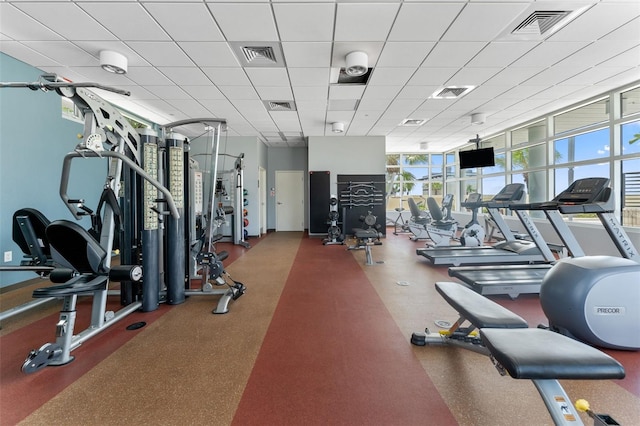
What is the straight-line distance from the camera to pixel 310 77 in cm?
418

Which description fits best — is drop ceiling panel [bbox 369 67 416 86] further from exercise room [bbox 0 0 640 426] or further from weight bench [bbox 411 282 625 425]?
weight bench [bbox 411 282 625 425]

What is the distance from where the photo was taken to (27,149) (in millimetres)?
3639

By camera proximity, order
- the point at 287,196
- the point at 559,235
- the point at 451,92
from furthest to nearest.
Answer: the point at 287,196 → the point at 451,92 → the point at 559,235

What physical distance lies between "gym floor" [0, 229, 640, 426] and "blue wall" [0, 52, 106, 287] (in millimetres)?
1260

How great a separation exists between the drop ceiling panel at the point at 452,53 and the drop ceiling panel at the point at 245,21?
2.04m

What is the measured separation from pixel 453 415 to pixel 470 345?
0.65 metres

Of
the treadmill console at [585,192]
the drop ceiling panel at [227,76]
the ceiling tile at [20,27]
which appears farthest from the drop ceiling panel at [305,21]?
the treadmill console at [585,192]

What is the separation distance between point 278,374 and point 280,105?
495 centimetres

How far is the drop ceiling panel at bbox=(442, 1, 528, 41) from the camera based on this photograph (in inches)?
105

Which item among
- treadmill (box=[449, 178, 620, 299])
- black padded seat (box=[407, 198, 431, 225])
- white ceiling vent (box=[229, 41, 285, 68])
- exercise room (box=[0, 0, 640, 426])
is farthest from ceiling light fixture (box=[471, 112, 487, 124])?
white ceiling vent (box=[229, 41, 285, 68])

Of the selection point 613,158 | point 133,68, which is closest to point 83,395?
point 133,68

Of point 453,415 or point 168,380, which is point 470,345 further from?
point 168,380

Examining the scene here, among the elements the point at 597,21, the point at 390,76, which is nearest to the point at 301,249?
the point at 390,76

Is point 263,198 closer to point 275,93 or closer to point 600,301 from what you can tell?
point 275,93
